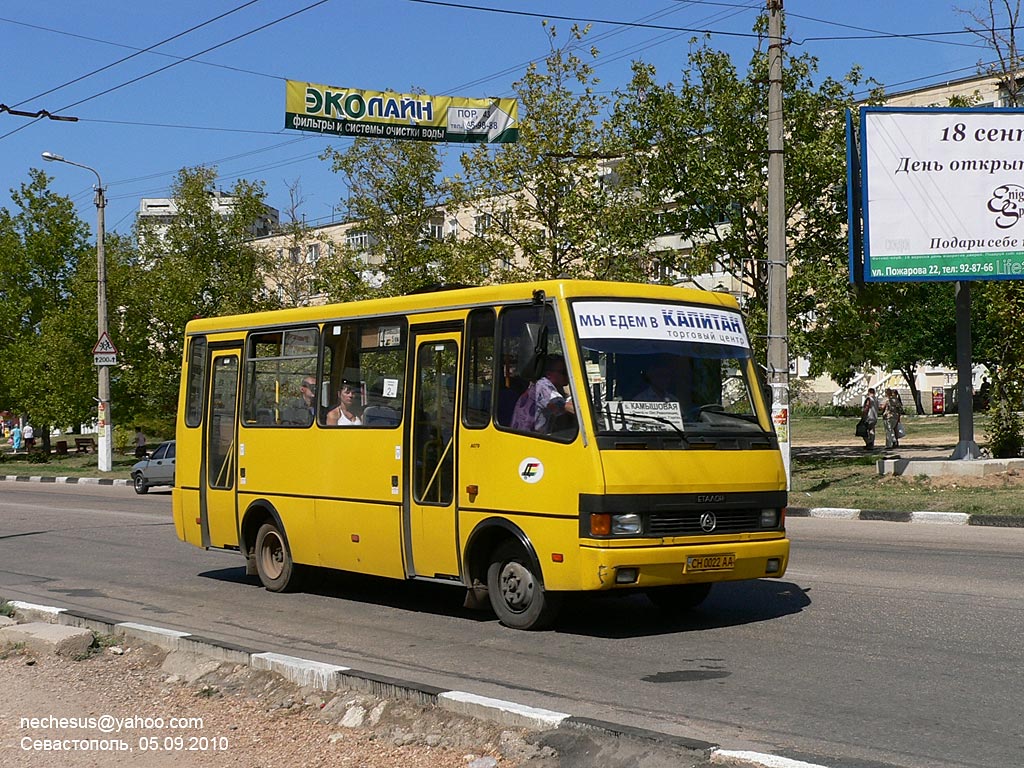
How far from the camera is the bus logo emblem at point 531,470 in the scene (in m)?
9.25

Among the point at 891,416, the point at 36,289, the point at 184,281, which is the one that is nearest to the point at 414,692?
the point at 891,416

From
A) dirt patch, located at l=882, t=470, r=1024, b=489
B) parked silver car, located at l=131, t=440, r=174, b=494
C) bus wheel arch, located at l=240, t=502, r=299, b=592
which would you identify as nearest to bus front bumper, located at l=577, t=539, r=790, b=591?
bus wheel arch, located at l=240, t=502, r=299, b=592

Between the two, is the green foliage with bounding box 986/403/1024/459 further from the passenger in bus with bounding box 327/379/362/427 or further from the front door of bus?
the front door of bus

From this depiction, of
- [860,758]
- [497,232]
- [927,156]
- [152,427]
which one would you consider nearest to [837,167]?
[927,156]

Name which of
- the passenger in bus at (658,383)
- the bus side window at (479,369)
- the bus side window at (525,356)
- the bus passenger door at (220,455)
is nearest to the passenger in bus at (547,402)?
the bus side window at (525,356)

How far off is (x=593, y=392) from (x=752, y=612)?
2.49 meters

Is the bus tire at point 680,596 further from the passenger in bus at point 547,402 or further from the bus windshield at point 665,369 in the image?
the passenger in bus at point 547,402

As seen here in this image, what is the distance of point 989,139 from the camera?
22.0 m

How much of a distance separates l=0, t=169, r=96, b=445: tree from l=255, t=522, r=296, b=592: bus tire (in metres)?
40.4

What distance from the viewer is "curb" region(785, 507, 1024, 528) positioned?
58.2 ft

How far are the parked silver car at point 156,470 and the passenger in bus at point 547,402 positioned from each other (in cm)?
2458

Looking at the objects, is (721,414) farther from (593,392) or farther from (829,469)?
(829,469)

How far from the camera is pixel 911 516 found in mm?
18891

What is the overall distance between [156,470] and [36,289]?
27.7 meters
